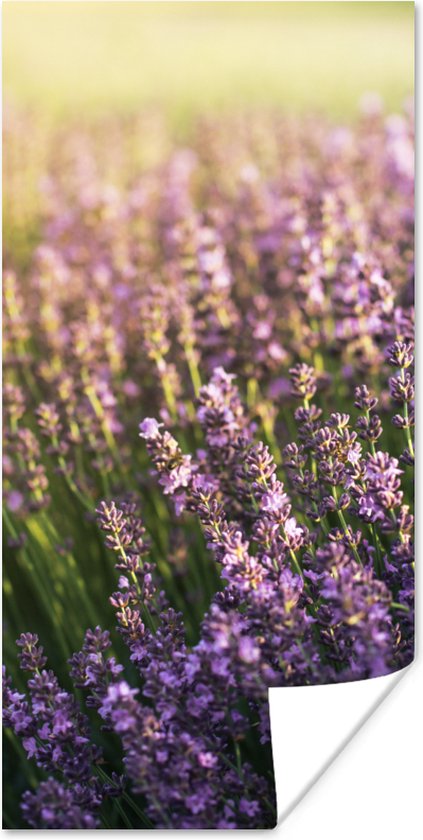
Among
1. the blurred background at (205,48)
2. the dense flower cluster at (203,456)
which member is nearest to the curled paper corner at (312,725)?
the dense flower cluster at (203,456)

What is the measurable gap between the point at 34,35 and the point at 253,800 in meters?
1.79

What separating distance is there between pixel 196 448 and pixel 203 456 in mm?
512

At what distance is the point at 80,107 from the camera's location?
11.9 ft

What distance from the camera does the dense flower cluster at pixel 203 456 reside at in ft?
Answer: 4.97

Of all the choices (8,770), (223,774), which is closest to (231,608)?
(223,774)

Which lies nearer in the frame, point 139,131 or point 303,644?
point 303,644

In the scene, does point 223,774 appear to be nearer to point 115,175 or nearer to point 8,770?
point 8,770

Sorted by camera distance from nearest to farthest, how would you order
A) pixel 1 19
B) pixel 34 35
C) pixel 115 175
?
pixel 1 19
pixel 34 35
pixel 115 175

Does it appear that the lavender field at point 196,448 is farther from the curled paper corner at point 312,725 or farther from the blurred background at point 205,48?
the blurred background at point 205,48

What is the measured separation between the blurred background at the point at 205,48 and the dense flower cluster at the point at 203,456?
0.70ft

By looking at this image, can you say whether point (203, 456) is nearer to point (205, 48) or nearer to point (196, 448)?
point (196, 448)

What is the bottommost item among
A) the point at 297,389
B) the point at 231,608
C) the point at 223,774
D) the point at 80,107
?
the point at 223,774

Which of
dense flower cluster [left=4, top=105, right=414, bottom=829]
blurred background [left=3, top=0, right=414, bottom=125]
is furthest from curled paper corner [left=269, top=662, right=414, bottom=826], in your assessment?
blurred background [left=3, top=0, right=414, bottom=125]

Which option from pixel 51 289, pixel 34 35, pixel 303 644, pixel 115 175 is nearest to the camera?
pixel 303 644
